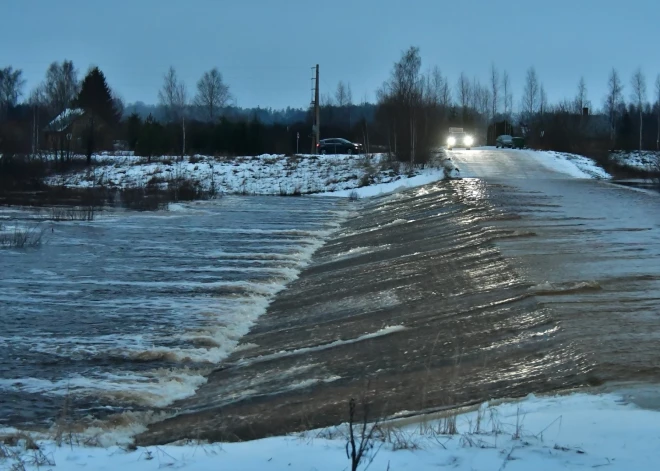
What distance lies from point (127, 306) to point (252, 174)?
33962 mm

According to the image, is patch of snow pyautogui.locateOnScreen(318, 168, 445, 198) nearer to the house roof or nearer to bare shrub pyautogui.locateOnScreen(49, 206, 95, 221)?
bare shrub pyautogui.locateOnScreen(49, 206, 95, 221)

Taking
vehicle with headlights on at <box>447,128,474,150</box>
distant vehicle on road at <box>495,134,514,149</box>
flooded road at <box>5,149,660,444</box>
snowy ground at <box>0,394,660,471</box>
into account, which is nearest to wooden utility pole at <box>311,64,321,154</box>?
vehicle with headlights on at <box>447,128,474,150</box>

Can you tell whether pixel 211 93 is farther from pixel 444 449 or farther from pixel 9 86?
pixel 444 449

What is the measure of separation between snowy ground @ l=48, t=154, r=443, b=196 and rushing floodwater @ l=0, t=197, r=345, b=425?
17382 millimetres

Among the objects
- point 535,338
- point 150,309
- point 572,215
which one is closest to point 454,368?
point 535,338

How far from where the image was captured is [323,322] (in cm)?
1206

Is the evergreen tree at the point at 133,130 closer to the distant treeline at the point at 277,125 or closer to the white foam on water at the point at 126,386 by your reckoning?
the distant treeline at the point at 277,125

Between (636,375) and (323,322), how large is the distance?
209 inches

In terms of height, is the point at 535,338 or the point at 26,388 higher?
the point at 535,338

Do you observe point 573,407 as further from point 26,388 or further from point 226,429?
point 26,388

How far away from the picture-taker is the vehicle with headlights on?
5775 cm

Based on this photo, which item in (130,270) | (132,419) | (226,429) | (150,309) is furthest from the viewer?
(130,270)

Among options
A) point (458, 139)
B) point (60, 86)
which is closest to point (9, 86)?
point (60, 86)

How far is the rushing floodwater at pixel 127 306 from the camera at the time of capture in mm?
9367
